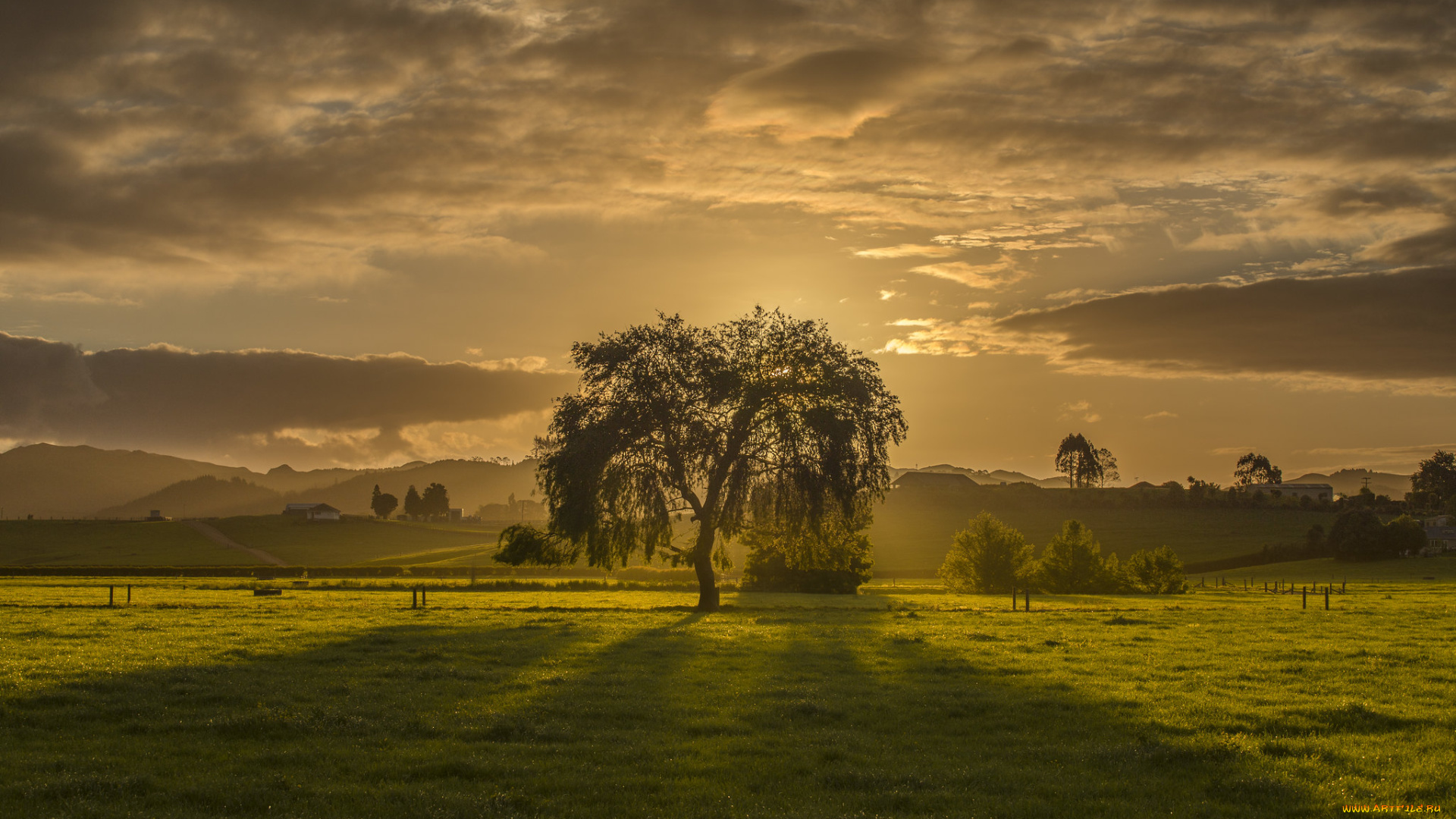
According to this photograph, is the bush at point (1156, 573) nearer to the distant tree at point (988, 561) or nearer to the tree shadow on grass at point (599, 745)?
the distant tree at point (988, 561)

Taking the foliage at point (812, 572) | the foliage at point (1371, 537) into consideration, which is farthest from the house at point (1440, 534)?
Answer: the foliage at point (812, 572)

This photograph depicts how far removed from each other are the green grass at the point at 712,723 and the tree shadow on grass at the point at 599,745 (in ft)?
0.22

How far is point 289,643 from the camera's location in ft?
91.9

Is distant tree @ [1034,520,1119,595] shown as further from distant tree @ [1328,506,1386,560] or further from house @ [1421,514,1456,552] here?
house @ [1421,514,1456,552]

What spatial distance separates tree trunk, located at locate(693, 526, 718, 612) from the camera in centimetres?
5138

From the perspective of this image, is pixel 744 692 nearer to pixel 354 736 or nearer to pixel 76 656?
pixel 354 736

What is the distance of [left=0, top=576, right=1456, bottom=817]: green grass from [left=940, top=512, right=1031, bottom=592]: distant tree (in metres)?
68.5

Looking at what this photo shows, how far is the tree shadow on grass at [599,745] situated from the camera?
12430 mm

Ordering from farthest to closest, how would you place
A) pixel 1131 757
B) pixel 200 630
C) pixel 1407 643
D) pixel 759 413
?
pixel 759 413 < pixel 200 630 < pixel 1407 643 < pixel 1131 757

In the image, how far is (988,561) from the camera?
101938 mm

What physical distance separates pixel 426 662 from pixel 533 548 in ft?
95.4

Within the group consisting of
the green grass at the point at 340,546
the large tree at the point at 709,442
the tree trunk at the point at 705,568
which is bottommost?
the green grass at the point at 340,546

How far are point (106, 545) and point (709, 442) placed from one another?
16101 centimetres

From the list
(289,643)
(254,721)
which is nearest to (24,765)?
(254,721)
